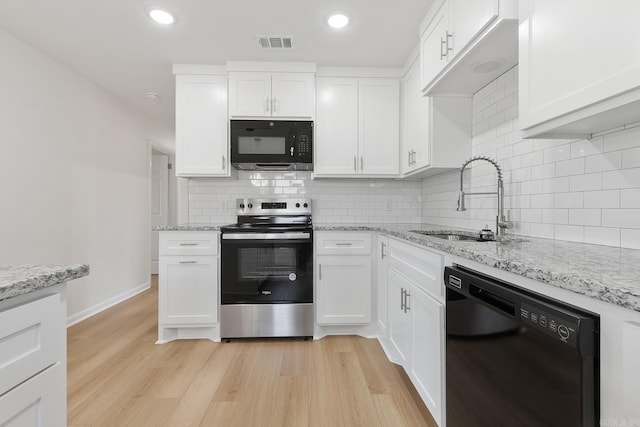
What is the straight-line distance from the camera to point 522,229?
63.7 inches

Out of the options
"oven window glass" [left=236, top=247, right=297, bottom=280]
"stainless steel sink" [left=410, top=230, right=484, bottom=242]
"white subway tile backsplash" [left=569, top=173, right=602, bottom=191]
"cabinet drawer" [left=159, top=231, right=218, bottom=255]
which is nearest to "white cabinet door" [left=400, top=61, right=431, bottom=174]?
"stainless steel sink" [left=410, top=230, right=484, bottom=242]

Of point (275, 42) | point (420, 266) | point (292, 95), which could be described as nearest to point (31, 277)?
point (420, 266)

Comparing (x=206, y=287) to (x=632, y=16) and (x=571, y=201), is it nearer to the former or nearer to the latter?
(x=571, y=201)

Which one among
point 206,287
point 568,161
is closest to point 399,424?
point 568,161

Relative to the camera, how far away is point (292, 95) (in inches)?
104

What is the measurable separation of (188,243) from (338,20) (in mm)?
1992

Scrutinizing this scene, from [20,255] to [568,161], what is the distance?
3.55 m

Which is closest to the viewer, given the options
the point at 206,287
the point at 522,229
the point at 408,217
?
the point at 522,229

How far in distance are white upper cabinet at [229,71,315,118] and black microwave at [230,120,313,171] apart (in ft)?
0.34

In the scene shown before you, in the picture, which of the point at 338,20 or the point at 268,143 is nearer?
the point at 338,20

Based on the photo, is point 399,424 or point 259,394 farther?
point 259,394

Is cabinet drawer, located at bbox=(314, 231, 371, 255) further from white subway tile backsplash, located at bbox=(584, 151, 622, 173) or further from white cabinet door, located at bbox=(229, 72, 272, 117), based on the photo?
white subway tile backsplash, located at bbox=(584, 151, 622, 173)

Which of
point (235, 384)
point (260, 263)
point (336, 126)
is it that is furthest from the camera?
point (336, 126)

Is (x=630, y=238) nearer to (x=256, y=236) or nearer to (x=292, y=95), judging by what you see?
(x=256, y=236)
